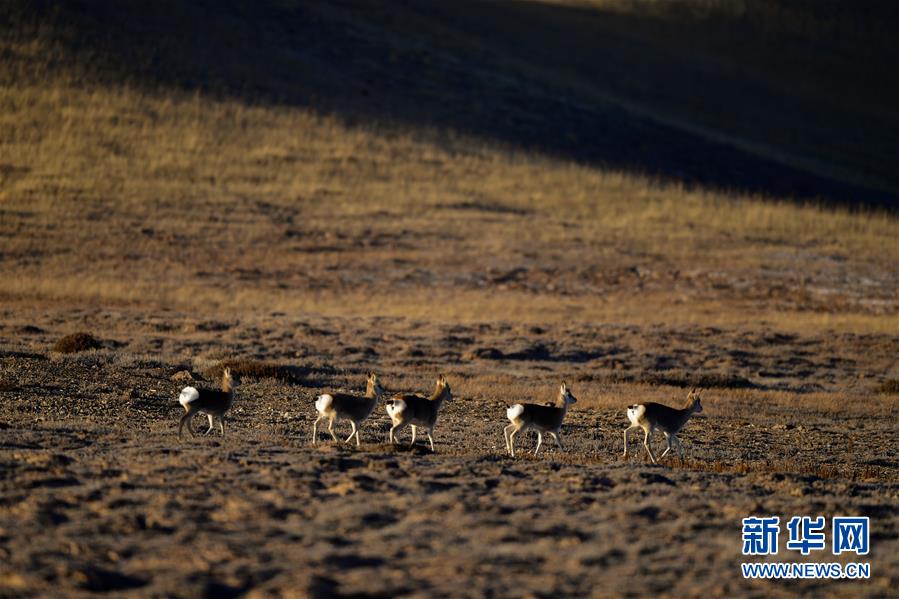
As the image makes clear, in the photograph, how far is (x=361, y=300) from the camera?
43.6 meters

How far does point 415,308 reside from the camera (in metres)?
41.5

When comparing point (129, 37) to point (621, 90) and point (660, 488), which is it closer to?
point (621, 90)

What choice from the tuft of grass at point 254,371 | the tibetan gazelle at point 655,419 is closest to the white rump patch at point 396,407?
the tibetan gazelle at point 655,419

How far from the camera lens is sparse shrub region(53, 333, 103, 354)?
1076 inches

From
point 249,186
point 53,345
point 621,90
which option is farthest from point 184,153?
point 621,90

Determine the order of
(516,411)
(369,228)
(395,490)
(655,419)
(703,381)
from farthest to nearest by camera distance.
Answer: (369,228) < (703,381) < (655,419) < (516,411) < (395,490)

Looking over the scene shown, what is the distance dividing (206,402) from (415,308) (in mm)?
24641

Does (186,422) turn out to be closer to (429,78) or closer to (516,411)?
(516,411)

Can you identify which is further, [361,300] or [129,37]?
[129,37]

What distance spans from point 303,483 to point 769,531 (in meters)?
5.38

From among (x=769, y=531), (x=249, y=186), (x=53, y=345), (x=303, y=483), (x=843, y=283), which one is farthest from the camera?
(x=249, y=186)

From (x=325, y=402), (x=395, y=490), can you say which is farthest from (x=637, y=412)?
(x=395, y=490)

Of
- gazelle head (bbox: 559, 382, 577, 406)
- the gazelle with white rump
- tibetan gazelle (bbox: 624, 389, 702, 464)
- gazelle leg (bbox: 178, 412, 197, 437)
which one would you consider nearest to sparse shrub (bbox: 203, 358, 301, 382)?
the gazelle with white rump

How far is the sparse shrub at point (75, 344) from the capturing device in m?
27.3
